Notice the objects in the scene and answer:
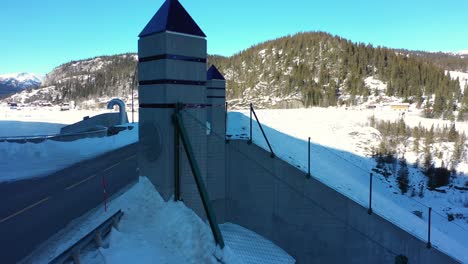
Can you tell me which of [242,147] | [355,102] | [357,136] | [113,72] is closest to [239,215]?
[242,147]

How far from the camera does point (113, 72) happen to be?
652ft

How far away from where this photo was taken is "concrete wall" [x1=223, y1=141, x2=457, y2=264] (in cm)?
980

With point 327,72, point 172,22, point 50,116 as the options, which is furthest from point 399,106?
point 172,22

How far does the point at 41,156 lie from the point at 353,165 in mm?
22584

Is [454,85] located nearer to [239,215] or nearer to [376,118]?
[376,118]

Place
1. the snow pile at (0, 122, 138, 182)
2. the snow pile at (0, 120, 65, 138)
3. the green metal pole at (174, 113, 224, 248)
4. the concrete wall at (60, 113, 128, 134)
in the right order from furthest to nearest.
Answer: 1. the snow pile at (0, 120, 65, 138)
2. the concrete wall at (60, 113, 128, 134)
3. the snow pile at (0, 122, 138, 182)
4. the green metal pole at (174, 113, 224, 248)

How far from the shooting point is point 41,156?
1744cm

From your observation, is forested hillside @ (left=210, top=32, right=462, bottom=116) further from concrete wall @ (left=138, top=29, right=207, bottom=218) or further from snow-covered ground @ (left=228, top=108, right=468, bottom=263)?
concrete wall @ (left=138, top=29, right=207, bottom=218)

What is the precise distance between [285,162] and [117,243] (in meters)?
6.32

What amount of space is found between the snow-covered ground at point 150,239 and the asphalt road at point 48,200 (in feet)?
2.40

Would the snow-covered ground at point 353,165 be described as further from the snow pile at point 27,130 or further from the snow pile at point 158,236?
the snow pile at point 27,130

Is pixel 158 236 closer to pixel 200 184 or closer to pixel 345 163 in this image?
pixel 200 184

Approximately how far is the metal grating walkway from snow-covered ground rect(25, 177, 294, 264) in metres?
3.98

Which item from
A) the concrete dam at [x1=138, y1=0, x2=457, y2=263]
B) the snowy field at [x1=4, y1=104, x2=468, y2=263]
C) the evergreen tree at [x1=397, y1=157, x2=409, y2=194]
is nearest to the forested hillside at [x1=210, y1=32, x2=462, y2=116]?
the snowy field at [x1=4, y1=104, x2=468, y2=263]
